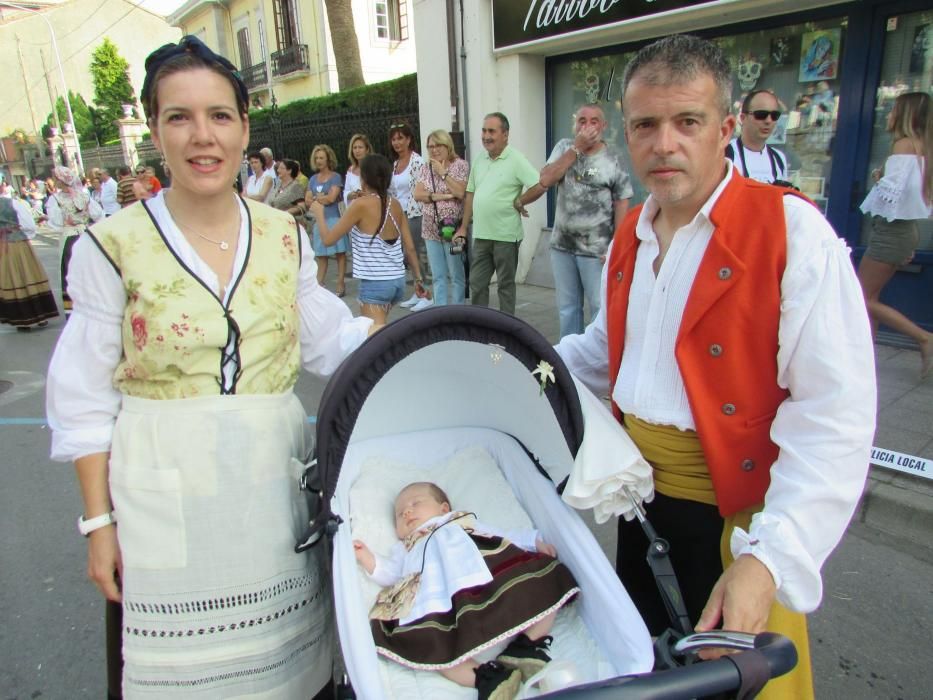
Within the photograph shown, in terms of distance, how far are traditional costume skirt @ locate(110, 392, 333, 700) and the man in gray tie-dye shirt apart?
3.60m

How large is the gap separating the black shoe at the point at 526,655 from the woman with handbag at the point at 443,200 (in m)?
4.86

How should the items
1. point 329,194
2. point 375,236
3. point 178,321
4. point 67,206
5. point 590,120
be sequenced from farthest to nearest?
1. point 329,194
2. point 67,206
3. point 375,236
4. point 590,120
5. point 178,321

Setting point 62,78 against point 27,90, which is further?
point 27,90

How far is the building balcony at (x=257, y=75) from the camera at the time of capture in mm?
22438

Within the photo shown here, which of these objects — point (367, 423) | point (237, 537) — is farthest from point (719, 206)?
point (367, 423)

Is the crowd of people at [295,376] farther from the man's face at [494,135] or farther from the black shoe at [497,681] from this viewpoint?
the man's face at [494,135]

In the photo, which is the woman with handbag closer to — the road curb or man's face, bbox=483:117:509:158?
man's face, bbox=483:117:509:158

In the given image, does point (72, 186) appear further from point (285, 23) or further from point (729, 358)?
point (285, 23)

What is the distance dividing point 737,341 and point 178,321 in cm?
128

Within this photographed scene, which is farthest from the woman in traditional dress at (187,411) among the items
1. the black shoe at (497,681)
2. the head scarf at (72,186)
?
the head scarf at (72,186)

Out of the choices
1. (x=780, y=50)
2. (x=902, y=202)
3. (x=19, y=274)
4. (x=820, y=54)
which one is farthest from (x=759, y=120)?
(x=19, y=274)

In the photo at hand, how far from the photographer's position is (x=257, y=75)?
74.7ft

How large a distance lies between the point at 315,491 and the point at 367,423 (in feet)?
3.32

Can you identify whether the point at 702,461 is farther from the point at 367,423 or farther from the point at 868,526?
the point at 868,526
